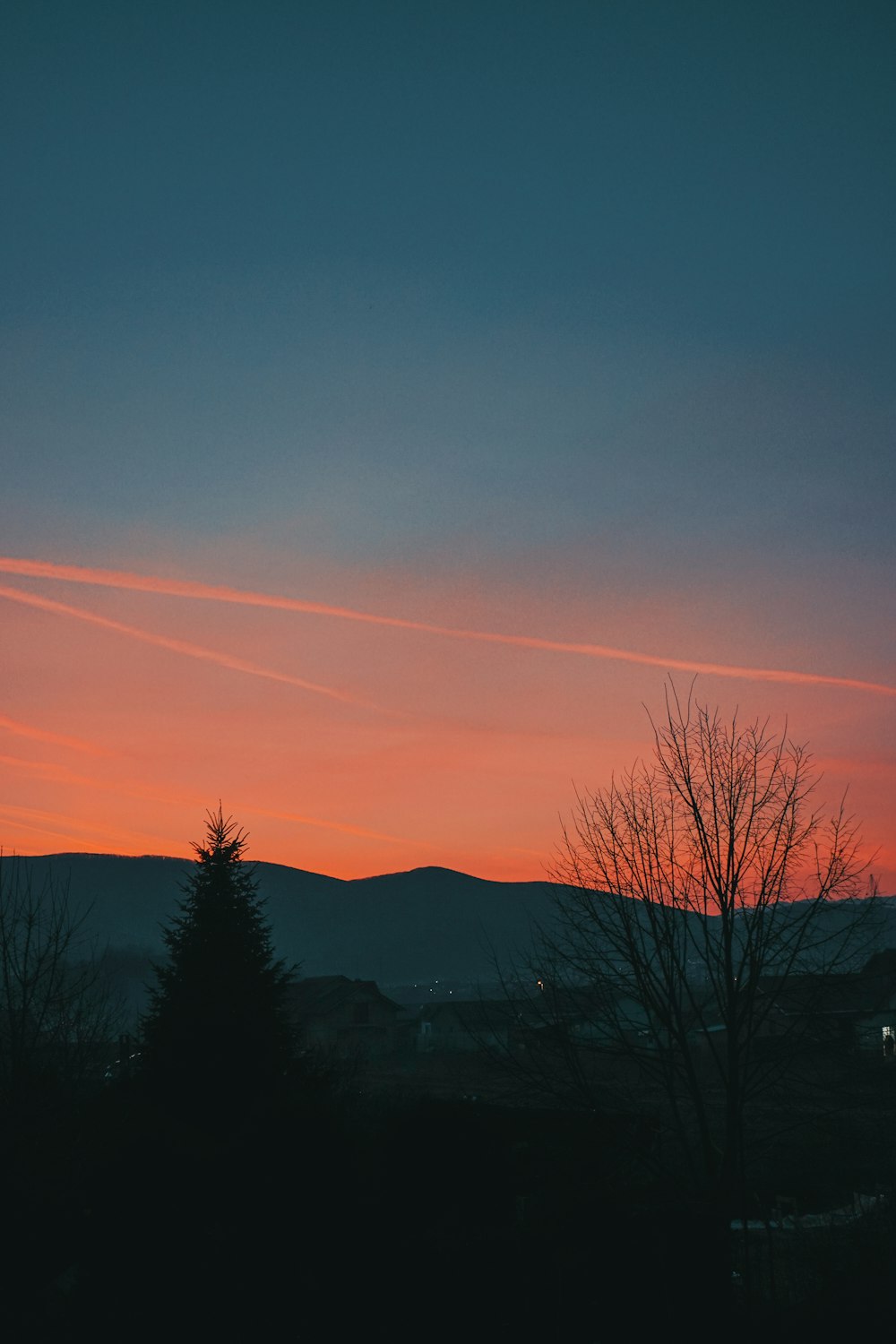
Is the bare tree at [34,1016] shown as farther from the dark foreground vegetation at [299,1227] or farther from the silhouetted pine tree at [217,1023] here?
the silhouetted pine tree at [217,1023]

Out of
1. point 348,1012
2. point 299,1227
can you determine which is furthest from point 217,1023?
point 348,1012

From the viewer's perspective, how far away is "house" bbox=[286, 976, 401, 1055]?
260ft

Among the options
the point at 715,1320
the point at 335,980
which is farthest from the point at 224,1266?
the point at 335,980

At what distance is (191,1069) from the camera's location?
1397 cm

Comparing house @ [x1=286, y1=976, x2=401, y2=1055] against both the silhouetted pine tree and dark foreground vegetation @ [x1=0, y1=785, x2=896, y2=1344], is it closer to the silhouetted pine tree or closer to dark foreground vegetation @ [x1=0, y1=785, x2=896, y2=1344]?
the silhouetted pine tree

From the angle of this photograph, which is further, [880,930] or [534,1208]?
[534,1208]

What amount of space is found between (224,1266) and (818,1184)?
2017cm

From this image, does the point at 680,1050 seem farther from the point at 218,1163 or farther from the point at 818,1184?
the point at 818,1184

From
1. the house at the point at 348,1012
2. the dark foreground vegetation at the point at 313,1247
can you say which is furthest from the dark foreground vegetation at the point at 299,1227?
the house at the point at 348,1012

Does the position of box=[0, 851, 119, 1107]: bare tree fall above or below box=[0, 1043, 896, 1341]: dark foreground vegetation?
above

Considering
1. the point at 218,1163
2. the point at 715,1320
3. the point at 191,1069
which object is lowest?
the point at 715,1320

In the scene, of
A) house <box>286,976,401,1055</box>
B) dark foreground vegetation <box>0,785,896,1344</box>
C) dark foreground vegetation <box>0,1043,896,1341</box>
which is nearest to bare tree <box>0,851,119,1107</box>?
dark foreground vegetation <box>0,785,896,1344</box>

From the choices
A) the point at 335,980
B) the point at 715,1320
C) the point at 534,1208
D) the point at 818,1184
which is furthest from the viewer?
the point at 335,980

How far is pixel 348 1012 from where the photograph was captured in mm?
82625
